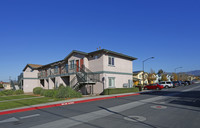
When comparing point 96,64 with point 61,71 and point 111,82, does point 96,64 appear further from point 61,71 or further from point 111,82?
point 61,71

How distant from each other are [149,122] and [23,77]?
37.7 meters

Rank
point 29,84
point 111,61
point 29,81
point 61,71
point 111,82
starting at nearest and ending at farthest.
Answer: point 111,82 < point 111,61 < point 61,71 < point 29,84 < point 29,81

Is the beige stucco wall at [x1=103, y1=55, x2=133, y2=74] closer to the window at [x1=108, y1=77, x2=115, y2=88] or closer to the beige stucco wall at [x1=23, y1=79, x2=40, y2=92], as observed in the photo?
the window at [x1=108, y1=77, x2=115, y2=88]

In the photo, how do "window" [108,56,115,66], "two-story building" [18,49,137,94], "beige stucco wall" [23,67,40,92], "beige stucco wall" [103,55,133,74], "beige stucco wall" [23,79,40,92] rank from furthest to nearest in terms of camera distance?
"beige stucco wall" [23,67,40,92] < "beige stucco wall" [23,79,40,92] < "window" [108,56,115,66] < "beige stucco wall" [103,55,133,74] < "two-story building" [18,49,137,94]

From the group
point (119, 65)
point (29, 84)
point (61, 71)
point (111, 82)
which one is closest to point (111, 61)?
point (119, 65)

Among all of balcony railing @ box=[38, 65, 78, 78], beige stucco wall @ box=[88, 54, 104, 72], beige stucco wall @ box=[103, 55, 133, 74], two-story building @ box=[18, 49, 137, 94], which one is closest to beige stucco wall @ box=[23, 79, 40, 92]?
balcony railing @ box=[38, 65, 78, 78]

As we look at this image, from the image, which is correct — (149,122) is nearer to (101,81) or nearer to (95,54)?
(101,81)

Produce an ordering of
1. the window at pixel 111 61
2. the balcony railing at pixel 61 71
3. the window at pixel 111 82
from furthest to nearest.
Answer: the balcony railing at pixel 61 71
the window at pixel 111 61
the window at pixel 111 82

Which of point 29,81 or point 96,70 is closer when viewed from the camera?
point 96,70

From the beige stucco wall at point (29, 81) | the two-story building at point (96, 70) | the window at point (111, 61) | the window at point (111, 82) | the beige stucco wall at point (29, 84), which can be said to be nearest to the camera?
the two-story building at point (96, 70)

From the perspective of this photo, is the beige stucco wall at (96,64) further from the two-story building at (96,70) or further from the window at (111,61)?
the window at (111,61)

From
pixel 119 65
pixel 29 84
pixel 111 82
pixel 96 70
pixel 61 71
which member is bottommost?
pixel 29 84

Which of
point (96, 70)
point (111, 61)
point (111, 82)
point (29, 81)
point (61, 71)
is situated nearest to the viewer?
point (96, 70)

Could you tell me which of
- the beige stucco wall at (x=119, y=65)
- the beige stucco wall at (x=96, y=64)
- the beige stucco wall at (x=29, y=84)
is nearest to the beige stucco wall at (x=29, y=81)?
the beige stucco wall at (x=29, y=84)
